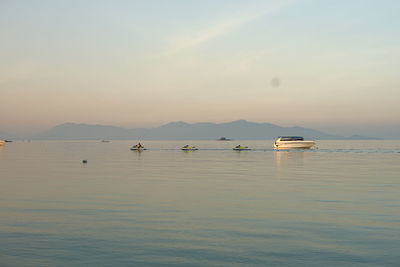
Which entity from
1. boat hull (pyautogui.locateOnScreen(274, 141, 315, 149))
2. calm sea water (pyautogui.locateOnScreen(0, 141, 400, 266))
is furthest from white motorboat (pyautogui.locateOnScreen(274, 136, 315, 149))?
calm sea water (pyautogui.locateOnScreen(0, 141, 400, 266))

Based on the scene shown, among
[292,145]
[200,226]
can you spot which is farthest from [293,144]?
[200,226]

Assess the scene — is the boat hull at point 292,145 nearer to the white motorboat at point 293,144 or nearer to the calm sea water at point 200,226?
the white motorboat at point 293,144

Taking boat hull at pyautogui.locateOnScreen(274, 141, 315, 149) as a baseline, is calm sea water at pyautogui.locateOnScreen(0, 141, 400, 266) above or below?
below

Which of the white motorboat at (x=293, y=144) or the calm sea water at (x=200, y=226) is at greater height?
the white motorboat at (x=293, y=144)

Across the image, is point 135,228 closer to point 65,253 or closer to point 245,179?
point 65,253

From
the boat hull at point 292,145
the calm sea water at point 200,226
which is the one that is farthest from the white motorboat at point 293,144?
the calm sea water at point 200,226

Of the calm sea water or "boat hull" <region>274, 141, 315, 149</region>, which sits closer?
the calm sea water

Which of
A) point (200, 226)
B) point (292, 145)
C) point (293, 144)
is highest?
point (293, 144)

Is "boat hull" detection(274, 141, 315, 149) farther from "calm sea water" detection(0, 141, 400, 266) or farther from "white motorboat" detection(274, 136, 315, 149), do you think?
"calm sea water" detection(0, 141, 400, 266)

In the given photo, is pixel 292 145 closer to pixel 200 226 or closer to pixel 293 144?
pixel 293 144

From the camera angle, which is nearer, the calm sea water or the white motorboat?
the calm sea water

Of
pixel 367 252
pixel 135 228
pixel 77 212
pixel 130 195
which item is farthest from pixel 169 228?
pixel 130 195

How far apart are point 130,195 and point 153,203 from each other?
4.36 m

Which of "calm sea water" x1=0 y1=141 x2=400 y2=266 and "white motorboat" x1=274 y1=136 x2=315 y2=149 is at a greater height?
"white motorboat" x1=274 y1=136 x2=315 y2=149
